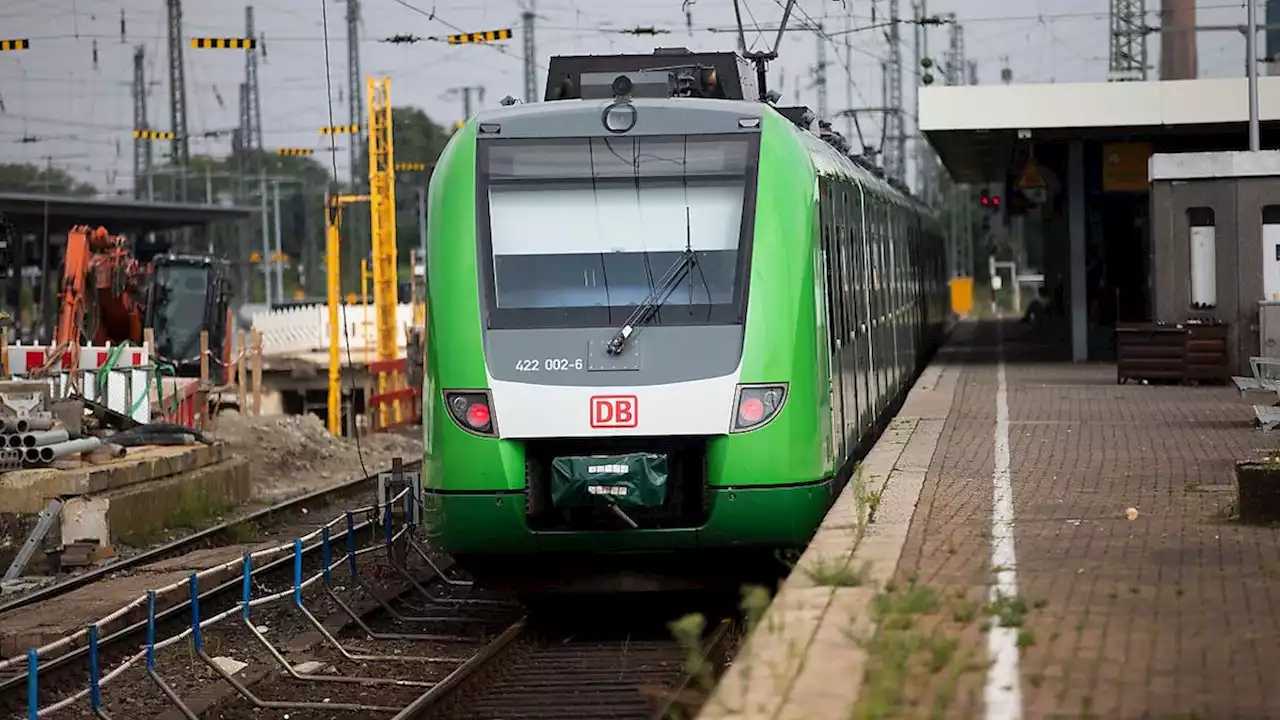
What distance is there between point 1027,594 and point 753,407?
8.39ft

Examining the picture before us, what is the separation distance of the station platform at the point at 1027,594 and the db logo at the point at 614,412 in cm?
123

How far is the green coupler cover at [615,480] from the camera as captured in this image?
36.1 ft

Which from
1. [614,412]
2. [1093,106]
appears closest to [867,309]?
[614,412]

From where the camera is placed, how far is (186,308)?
39.8 meters

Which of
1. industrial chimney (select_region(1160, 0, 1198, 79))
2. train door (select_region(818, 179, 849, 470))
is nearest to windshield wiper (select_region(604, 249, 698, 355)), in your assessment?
train door (select_region(818, 179, 849, 470))

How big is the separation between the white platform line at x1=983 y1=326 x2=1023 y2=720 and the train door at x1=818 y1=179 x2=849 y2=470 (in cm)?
106

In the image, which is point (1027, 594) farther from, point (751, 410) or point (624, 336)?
point (624, 336)

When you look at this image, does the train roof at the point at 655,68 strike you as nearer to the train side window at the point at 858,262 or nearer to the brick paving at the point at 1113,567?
the train side window at the point at 858,262

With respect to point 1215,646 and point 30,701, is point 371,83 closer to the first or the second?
point 30,701

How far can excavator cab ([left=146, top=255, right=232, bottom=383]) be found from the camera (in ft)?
130

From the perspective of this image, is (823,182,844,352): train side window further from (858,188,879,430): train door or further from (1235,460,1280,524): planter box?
(1235,460,1280,524): planter box

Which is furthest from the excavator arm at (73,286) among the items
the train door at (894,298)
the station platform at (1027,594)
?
the station platform at (1027,594)

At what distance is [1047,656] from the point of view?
762 centimetres

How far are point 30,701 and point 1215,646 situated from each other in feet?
18.0
